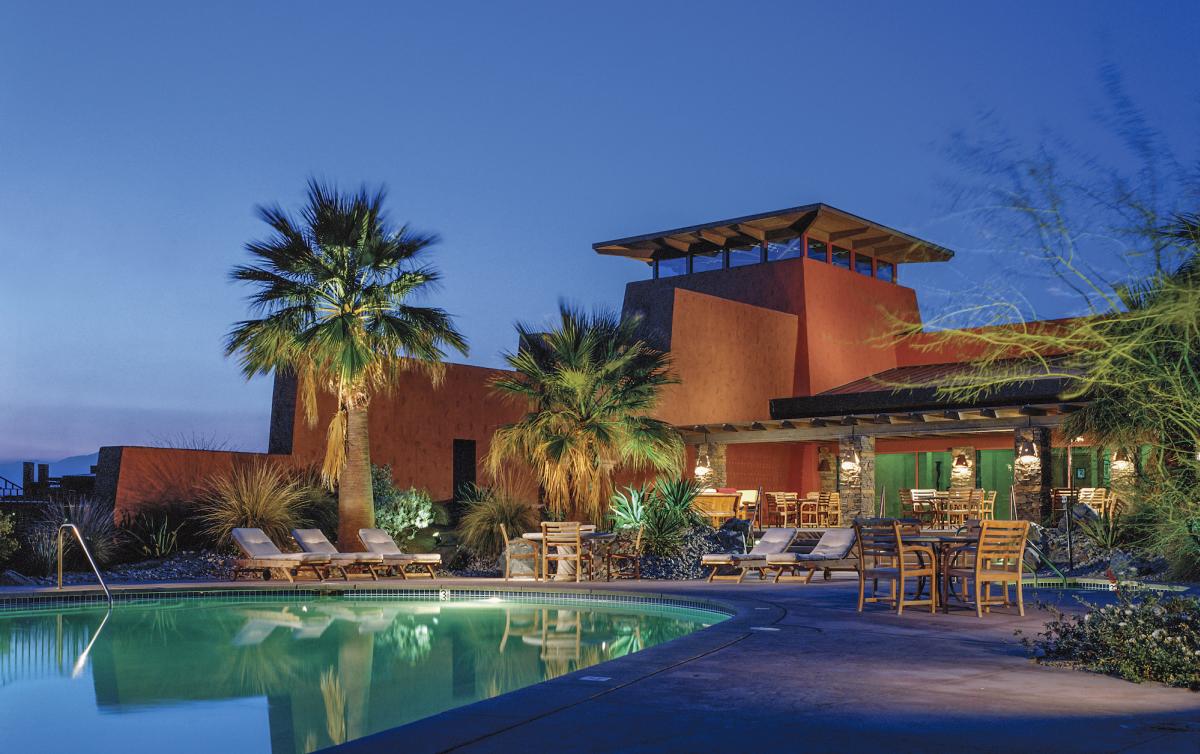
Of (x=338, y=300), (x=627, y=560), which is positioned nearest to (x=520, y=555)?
(x=627, y=560)

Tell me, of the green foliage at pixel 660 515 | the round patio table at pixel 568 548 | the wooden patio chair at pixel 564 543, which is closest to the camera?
the wooden patio chair at pixel 564 543

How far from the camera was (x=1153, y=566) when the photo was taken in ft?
44.1

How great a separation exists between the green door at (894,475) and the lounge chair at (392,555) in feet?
48.1

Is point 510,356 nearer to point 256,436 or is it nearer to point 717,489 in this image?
point 256,436

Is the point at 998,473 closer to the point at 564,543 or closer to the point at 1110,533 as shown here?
the point at 1110,533

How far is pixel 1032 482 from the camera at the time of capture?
Answer: 18516 mm

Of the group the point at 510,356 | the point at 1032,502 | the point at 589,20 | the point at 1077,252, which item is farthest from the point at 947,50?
the point at 589,20

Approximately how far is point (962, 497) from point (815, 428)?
128 inches

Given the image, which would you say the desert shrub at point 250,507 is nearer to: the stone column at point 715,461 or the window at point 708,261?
the stone column at point 715,461

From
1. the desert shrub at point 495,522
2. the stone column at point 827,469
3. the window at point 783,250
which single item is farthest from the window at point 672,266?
the desert shrub at point 495,522

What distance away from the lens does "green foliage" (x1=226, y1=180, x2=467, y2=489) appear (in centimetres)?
1502

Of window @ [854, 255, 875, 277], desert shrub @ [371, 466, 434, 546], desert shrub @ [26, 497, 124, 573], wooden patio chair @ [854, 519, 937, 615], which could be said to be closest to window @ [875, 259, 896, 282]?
window @ [854, 255, 875, 277]

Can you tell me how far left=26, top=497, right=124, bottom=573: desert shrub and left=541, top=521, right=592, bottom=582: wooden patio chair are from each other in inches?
236

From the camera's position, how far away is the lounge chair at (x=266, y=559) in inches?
548
